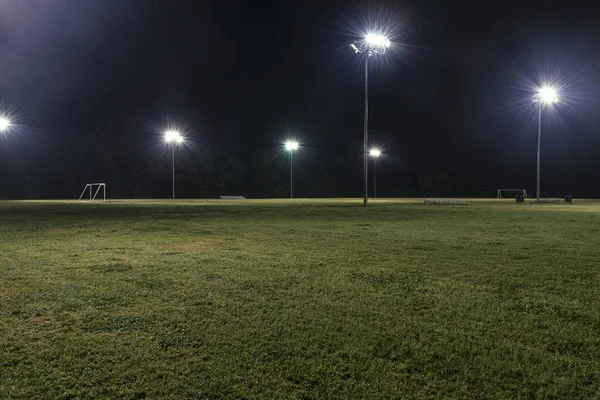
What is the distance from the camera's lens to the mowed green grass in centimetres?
326

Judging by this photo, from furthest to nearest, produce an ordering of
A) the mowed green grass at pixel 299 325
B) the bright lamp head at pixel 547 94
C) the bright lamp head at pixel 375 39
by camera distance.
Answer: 1. the bright lamp head at pixel 547 94
2. the bright lamp head at pixel 375 39
3. the mowed green grass at pixel 299 325

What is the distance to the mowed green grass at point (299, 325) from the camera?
10.7ft

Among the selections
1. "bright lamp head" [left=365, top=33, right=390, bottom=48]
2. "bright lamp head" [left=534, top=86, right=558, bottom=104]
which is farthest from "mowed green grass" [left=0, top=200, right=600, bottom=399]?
"bright lamp head" [left=534, top=86, right=558, bottom=104]

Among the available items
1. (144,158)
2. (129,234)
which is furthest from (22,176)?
(129,234)

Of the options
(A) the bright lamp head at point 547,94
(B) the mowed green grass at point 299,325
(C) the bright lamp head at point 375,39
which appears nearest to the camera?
(B) the mowed green grass at point 299,325

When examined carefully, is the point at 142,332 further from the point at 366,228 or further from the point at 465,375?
the point at 366,228

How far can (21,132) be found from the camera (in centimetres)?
6456

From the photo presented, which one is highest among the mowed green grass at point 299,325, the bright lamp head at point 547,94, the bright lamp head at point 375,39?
the bright lamp head at point 375,39

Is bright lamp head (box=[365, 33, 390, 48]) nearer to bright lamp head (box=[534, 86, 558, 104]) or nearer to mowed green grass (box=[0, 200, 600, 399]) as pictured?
bright lamp head (box=[534, 86, 558, 104])

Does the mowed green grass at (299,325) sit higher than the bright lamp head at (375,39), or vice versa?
the bright lamp head at (375,39)

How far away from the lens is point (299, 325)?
441 centimetres

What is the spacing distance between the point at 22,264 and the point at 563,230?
14182 millimetres

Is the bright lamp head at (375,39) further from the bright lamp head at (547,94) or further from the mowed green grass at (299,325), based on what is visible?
the mowed green grass at (299,325)

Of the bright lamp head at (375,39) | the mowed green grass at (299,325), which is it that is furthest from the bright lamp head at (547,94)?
the mowed green grass at (299,325)
